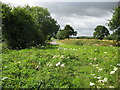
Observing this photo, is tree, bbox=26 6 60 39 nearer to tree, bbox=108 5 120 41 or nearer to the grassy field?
tree, bbox=108 5 120 41

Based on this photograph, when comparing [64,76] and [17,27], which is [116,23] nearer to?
[17,27]

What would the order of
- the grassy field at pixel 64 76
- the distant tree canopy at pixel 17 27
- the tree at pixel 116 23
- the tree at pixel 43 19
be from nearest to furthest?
the grassy field at pixel 64 76, the distant tree canopy at pixel 17 27, the tree at pixel 116 23, the tree at pixel 43 19

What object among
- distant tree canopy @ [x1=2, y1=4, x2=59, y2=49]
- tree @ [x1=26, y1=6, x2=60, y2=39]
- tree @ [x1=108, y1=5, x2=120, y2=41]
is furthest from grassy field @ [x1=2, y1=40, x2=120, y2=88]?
→ tree @ [x1=26, y1=6, x2=60, y2=39]

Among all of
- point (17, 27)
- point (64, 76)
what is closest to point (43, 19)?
point (17, 27)

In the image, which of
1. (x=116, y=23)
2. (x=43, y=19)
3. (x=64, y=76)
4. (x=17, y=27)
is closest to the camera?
(x=64, y=76)

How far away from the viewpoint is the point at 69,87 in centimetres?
489

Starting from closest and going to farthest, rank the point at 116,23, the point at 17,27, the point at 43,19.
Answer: the point at 17,27 < the point at 116,23 < the point at 43,19

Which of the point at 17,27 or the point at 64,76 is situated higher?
the point at 17,27

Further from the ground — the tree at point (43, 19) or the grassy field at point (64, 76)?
the tree at point (43, 19)

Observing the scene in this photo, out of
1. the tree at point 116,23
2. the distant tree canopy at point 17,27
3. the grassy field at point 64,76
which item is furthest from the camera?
the tree at point 116,23

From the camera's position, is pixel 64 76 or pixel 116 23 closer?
pixel 64 76

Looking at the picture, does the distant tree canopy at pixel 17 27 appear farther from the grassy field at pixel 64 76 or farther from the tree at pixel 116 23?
the tree at pixel 116 23

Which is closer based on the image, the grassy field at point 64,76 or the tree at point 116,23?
the grassy field at point 64,76

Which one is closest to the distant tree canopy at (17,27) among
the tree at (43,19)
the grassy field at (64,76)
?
the grassy field at (64,76)
